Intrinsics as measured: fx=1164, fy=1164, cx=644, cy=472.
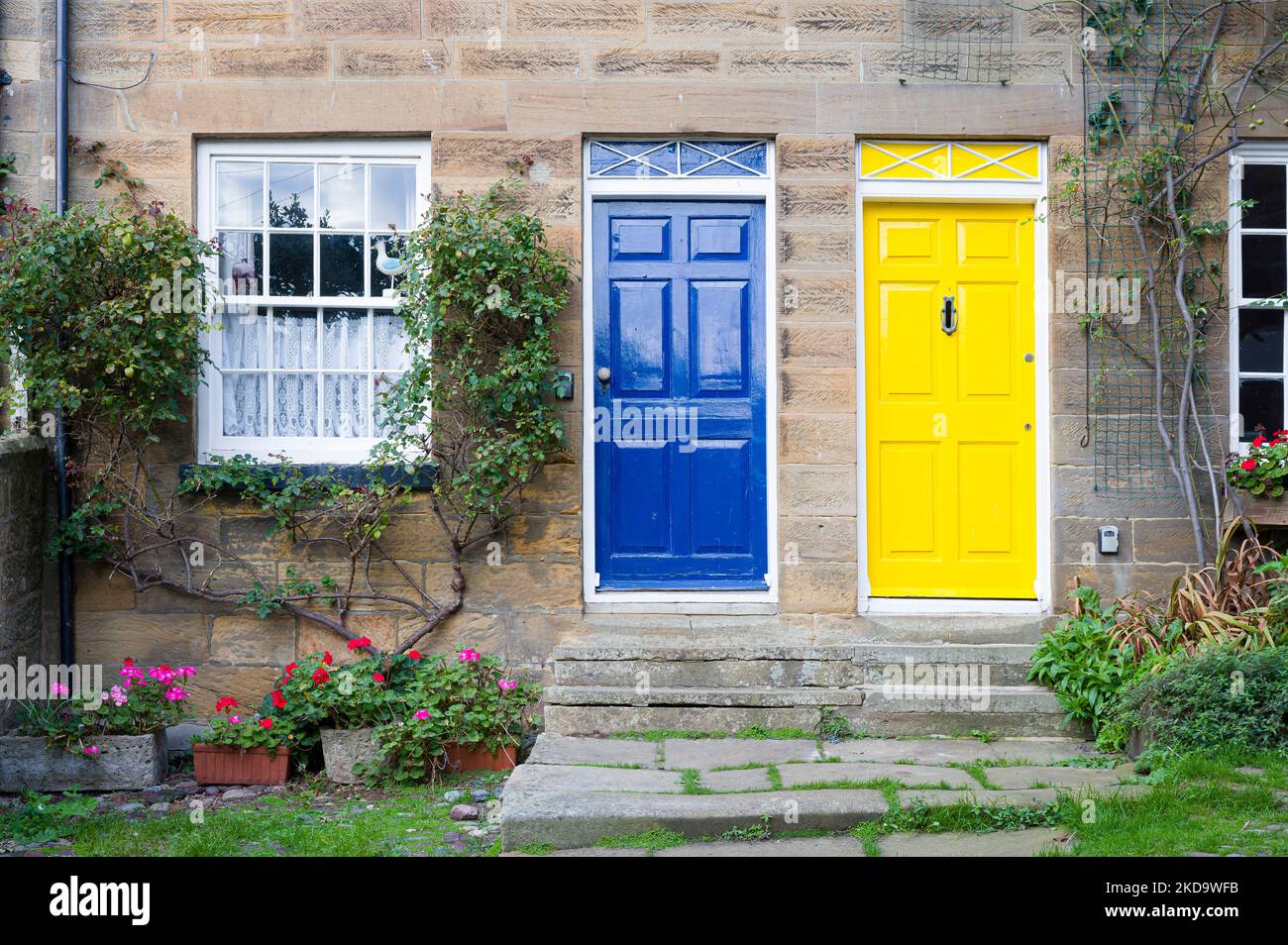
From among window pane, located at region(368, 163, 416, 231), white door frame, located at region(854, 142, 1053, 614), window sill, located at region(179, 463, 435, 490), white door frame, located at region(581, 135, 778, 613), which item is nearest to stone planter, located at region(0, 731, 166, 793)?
window sill, located at region(179, 463, 435, 490)

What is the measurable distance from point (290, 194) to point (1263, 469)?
5.49 m

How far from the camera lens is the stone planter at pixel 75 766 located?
5.61m

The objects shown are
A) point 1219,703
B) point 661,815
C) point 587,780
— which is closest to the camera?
point 661,815

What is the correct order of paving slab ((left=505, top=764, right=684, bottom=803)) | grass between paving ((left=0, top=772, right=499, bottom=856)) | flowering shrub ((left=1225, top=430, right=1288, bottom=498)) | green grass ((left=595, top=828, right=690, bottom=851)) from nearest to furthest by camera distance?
green grass ((left=595, top=828, right=690, bottom=851)) < grass between paving ((left=0, top=772, right=499, bottom=856)) < paving slab ((left=505, top=764, right=684, bottom=803)) < flowering shrub ((left=1225, top=430, right=1288, bottom=498))

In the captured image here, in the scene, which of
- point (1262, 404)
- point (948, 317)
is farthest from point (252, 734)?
point (1262, 404)

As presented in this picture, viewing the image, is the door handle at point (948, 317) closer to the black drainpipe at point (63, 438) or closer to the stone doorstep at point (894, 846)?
the stone doorstep at point (894, 846)

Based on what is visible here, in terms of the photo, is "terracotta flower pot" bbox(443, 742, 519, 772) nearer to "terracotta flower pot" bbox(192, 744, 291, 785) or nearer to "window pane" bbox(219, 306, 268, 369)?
"terracotta flower pot" bbox(192, 744, 291, 785)

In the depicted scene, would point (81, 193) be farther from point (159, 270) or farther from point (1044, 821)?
point (1044, 821)

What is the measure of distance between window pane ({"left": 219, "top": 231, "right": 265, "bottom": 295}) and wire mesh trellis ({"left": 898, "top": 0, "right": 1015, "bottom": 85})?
12.3 feet

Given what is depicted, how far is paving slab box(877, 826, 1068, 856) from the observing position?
14.0 ft

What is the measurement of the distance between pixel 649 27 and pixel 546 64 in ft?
2.00

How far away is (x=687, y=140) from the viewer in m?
6.54

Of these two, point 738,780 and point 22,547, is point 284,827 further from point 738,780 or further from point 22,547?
point 22,547

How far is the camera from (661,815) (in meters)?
4.48
